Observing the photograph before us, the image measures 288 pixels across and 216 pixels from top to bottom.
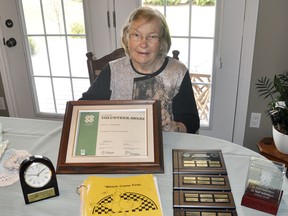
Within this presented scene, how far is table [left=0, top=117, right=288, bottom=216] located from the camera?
99 cm

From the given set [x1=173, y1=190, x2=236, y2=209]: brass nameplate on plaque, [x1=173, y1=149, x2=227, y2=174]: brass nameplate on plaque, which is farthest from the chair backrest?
[x1=173, y1=190, x2=236, y2=209]: brass nameplate on plaque

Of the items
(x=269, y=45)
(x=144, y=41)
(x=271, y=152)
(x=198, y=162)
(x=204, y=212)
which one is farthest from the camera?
(x=269, y=45)

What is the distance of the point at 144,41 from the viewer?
1.57 metres

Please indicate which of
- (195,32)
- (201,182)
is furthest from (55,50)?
(201,182)

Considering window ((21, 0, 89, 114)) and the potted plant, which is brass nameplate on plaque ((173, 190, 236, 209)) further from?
window ((21, 0, 89, 114))

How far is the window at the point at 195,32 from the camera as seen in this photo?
7.20 feet

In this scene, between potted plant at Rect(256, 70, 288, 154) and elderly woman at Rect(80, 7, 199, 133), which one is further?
potted plant at Rect(256, 70, 288, 154)

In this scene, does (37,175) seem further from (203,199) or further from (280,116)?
(280,116)

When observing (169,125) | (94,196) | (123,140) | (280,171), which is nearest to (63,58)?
(169,125)

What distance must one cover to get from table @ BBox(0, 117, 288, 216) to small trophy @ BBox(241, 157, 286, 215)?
1.0 inches

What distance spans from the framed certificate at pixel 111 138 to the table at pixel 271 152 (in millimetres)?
995

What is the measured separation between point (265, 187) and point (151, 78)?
0.82m

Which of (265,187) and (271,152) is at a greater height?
(265,187)

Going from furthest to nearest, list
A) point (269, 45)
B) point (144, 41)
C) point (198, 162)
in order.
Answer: point (269, 45) < point (144, 41) < point (198, 162)
